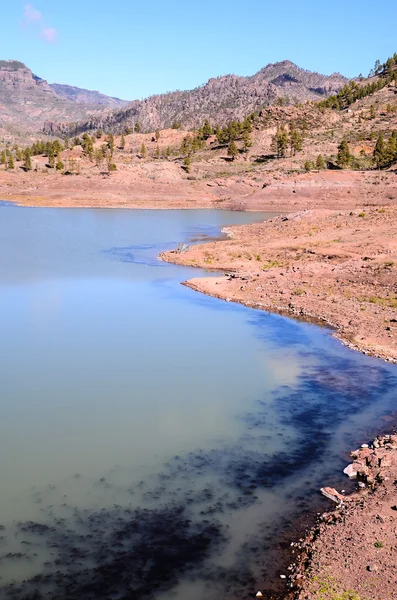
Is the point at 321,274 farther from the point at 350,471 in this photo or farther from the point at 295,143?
the point at 295,143

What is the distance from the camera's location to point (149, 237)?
51.8 meters

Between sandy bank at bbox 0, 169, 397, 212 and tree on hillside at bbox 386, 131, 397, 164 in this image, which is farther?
tree on hillside at bbox 386, 131, 397, 164

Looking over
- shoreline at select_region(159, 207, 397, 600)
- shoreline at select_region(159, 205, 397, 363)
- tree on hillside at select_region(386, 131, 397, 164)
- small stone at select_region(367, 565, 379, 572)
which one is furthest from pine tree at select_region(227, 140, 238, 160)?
small stone at select_region(367, 565, 379, 572)

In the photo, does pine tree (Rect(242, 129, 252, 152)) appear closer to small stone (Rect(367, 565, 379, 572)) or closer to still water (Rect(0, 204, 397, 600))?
still water (Rect(0, 204, 397, 600))

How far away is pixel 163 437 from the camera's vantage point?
559 inches

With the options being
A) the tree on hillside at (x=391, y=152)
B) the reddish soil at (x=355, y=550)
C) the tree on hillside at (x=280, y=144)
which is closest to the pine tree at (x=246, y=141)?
the tree on hillside at (x=280, y=144)

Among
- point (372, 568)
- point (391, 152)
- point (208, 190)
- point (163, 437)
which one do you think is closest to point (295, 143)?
point (391, 152)

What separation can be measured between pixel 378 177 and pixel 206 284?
6347 centimetres

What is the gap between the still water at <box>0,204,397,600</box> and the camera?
9.59 meters

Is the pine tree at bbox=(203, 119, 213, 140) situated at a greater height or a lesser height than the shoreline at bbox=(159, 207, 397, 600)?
greater

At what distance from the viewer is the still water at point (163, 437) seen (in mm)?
9594

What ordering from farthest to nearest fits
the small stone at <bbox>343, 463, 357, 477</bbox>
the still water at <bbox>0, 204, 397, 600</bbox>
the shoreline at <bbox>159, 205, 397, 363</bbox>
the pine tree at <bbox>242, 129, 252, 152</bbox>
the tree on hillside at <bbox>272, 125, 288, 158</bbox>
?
the pine tree at <bbox>242, 129, 252, 152</bbox> → the tree on hillside at <bbox>272, 125, 288, 158</bbox> → the shoreline at <bbox>159, 205, 397, 363</bbox> → the small stone at <bbox>343, 463, 357, 477</bbox> → the still water at <bbox>0, 204, 397, 600</bbox>

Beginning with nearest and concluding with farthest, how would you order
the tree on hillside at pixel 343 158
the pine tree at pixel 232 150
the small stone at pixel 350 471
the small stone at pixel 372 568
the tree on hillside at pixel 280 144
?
the small stone at pixel 372 568 < the small stone at pixel 350 471 < the tree on hillside at pixel 343 158 < the tree on hillside at pixel 280 144 < the pine tree at pixel 232 150

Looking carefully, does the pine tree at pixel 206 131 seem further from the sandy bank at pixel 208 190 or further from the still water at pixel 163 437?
the still water at pixel 163 437
